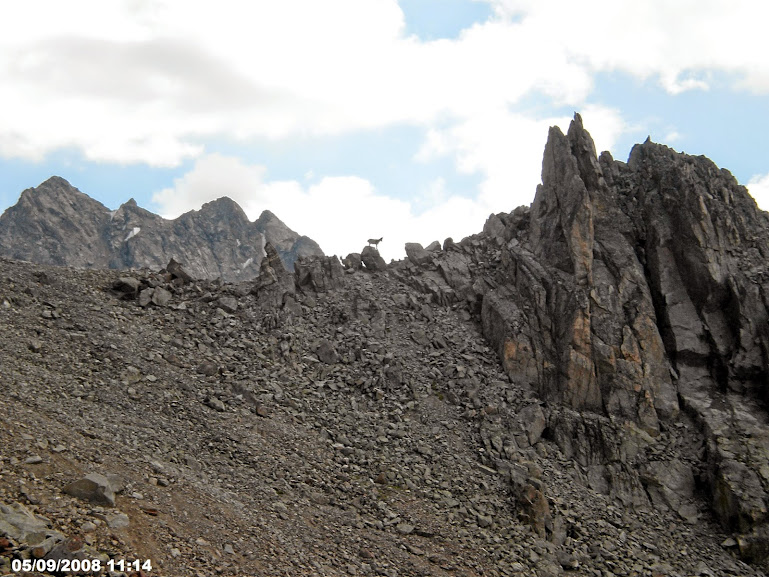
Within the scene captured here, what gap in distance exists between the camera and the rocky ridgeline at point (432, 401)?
72.4ft

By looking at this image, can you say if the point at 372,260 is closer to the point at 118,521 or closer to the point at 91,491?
the point at 91,491

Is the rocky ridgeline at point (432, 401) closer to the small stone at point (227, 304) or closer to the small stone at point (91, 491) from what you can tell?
the small stone at point (91, 491)

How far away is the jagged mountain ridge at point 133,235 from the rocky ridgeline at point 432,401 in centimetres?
7313

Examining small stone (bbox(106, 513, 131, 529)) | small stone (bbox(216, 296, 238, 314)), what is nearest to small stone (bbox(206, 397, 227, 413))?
small stone (bbox(216, 296, 238, 314))

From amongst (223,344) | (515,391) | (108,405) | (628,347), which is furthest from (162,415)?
(628,347)

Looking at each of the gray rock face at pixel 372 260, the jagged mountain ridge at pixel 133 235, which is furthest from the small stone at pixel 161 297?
the jagged mountain ridge at pixel 133 235

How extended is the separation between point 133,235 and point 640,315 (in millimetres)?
106118

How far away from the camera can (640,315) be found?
38656 millimetres

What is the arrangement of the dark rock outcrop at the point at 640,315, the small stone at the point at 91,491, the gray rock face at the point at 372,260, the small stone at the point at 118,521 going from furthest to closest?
the gray rock face at the point at 372,260, the dark rock outcrop at the point at 640,315, the small stone at the point at 91,491, the small stone at the point at 118,521

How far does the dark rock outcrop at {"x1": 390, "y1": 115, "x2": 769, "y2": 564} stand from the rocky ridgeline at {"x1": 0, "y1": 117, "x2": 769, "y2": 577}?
0.16 meters

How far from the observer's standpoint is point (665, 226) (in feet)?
139

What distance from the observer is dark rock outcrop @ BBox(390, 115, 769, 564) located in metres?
32.3

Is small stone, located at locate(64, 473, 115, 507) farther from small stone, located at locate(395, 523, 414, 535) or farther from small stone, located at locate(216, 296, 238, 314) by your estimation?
small stone, located at locate(216, 296, 238, 314)

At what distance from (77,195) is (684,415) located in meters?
120
